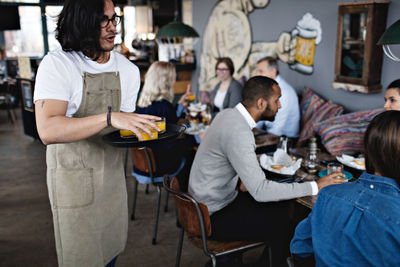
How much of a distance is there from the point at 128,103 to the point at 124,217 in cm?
55

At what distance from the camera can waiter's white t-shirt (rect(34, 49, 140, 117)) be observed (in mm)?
1462

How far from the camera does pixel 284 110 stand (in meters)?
4.04

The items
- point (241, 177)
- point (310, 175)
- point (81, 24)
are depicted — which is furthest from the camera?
point (310, 175)

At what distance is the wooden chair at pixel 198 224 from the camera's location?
2061 mm

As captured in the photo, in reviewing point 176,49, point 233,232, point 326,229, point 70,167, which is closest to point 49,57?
point 70,167

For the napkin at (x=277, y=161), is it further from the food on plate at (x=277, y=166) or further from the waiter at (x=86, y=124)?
the waiter at (x=86, y=124)

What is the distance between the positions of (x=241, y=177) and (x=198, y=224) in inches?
13.7

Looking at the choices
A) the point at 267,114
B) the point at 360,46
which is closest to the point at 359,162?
the point at 267,114

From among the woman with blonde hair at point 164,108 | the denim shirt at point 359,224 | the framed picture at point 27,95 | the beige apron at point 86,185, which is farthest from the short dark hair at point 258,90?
the framed picture at point 27,95

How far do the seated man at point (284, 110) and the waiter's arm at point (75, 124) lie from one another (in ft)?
9.20

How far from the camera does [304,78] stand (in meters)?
4.73

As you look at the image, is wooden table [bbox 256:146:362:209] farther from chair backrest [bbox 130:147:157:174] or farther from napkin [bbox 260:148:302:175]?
chair backrest [bbox 130:147:157:174]

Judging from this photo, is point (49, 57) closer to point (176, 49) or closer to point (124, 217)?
point (124, 217)

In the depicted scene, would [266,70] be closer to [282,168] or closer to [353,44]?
[353,44]
